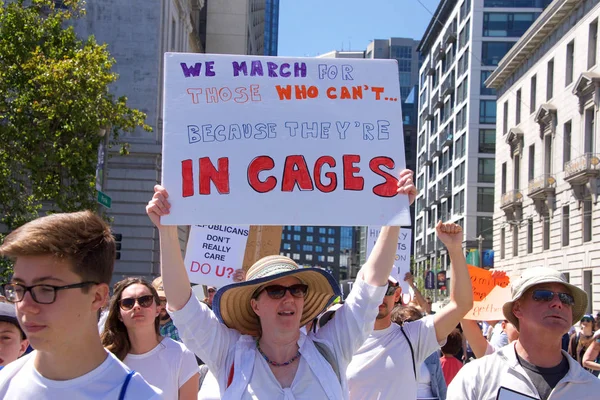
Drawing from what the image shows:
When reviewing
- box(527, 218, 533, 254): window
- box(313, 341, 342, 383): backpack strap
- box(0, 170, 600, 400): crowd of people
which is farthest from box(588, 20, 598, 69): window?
box(313, 341, 342, 383): backpack strap

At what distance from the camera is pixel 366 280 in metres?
3.75

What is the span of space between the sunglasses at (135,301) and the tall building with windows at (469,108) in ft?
181

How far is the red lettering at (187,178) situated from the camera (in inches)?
145

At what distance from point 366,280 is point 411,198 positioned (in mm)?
498

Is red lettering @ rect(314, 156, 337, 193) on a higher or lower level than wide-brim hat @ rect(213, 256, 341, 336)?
higher

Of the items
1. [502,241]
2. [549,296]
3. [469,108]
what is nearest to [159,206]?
[549,296]

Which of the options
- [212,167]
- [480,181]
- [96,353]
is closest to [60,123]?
[212,167]

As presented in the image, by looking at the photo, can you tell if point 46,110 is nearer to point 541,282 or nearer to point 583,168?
point 541,282

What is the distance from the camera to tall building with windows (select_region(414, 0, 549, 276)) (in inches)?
2603

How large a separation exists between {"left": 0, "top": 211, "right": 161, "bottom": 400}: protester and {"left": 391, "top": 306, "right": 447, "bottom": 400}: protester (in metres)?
3.39

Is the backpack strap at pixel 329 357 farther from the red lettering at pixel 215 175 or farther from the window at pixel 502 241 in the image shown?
the window at pixel 502 241

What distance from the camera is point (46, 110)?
18.0 m

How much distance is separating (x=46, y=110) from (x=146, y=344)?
1442 centimetres

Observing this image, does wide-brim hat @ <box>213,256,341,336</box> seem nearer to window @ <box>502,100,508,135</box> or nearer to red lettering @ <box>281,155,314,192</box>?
red lettering @ <box>281,155,314,192</box>
